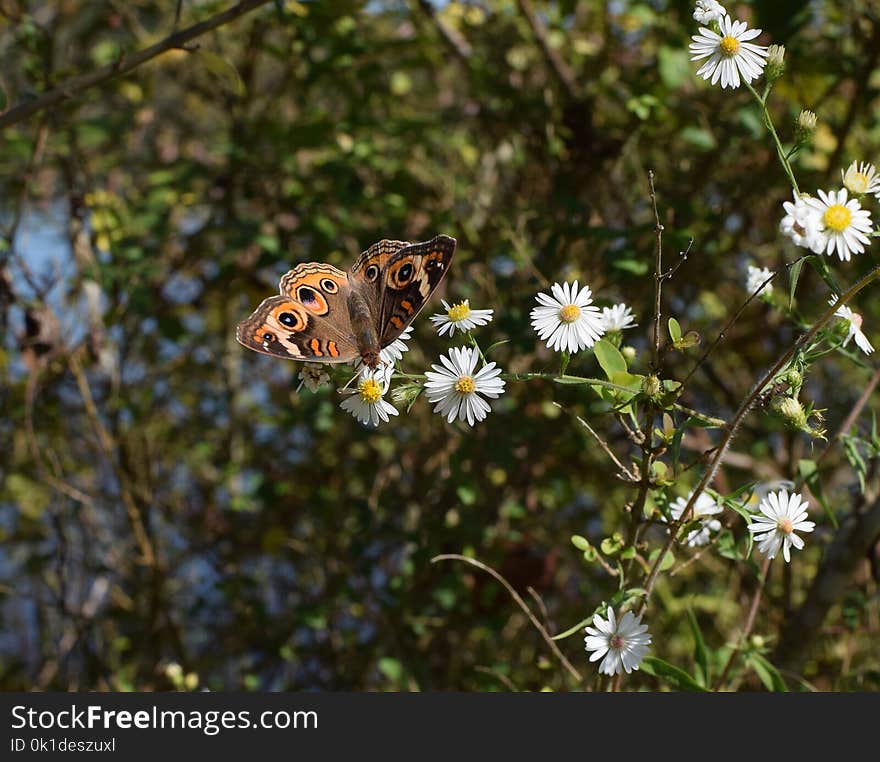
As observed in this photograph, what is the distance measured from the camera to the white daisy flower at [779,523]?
1044 millimetres

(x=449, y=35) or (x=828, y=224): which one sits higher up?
(x=449, y=35)

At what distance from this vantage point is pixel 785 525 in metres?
1.05

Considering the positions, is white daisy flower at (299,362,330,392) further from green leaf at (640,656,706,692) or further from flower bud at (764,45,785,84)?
flower bud at (764,45,785,84)

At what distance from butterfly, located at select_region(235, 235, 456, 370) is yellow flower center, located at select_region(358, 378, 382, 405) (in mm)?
19

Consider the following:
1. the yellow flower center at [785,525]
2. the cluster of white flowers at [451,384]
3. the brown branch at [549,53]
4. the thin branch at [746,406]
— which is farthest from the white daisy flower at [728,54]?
the brown branch at [549,53]

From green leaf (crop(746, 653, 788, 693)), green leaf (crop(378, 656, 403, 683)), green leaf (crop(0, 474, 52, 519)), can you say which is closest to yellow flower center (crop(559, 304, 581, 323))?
green leaf (crop(746, 653, 788, 693))

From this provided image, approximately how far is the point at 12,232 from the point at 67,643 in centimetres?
105

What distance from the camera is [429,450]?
2076mm

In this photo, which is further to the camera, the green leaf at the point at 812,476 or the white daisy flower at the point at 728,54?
the green leaf at the point at 812,476

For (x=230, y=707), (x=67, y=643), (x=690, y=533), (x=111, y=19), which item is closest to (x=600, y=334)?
(x=690, y=533)

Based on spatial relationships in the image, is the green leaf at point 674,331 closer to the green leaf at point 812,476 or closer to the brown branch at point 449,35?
the green leaf at point 812,476

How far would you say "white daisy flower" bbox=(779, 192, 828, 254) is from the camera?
3.21 ft

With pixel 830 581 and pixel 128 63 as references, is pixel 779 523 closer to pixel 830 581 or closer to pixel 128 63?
Result: pixel 830 581

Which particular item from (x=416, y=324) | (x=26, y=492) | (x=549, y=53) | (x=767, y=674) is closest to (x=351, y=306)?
(x=767, y=674)
